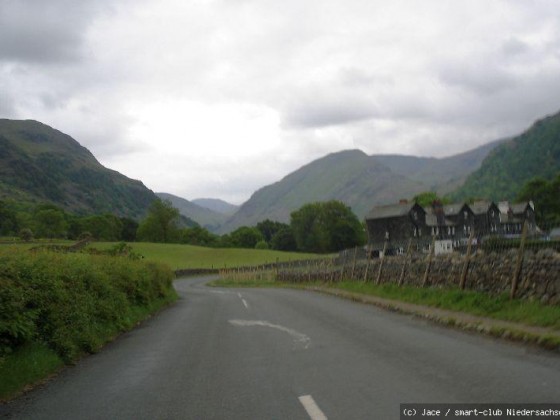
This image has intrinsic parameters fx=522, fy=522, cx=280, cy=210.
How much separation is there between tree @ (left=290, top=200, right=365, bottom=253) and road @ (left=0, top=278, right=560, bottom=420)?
12245 cm

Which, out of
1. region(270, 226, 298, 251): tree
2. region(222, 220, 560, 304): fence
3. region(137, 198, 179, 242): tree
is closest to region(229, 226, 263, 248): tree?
region(270, 226, 298, 251): tree

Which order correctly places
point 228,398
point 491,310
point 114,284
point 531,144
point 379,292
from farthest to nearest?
point 531,144
point 379,292
point 114,284
point 491,310
point 228,398

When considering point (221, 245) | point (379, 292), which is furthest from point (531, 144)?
point (379, 292)

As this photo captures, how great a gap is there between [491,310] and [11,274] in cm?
1138

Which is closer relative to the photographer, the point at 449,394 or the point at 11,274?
the point at 449,394

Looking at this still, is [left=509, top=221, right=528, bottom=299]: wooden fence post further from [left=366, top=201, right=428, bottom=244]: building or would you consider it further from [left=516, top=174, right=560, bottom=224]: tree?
[left=516, top=174, right=560, bottom=224]: tree

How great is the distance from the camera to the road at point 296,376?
6.50 meters

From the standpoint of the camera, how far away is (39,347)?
33.3 ft

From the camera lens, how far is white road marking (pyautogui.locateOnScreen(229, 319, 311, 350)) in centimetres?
1165

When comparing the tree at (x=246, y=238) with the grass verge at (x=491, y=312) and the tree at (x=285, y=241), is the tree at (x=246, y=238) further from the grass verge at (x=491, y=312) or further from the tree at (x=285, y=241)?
the grass verge at (x=491, y=312)

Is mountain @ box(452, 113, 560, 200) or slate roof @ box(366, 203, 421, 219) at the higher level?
mountain @ box(452, 113, 560, 200)

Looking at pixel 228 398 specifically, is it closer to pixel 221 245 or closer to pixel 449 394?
pixel 449 394

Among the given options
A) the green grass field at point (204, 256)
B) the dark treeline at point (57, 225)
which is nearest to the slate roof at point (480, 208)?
the green grass field at point (204, 256)

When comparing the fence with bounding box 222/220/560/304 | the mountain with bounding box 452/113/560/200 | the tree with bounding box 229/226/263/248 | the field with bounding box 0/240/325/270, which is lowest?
the field with bounding box 0/240/325/270
